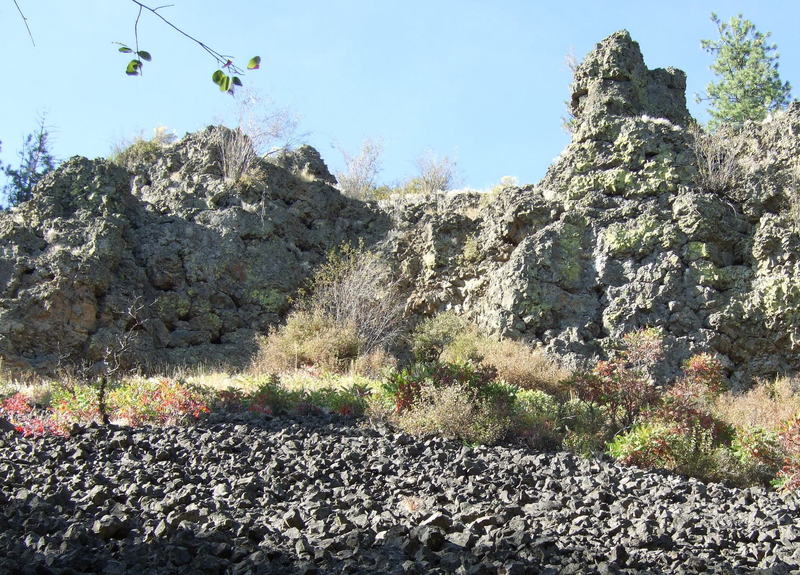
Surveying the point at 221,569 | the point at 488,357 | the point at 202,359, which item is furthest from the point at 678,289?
the point at 221,569

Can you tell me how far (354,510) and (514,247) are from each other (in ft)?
33.5

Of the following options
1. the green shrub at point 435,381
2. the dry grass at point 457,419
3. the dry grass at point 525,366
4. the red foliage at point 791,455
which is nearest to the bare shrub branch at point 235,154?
the dry grass at point 525,366

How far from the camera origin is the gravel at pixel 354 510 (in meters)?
3.55

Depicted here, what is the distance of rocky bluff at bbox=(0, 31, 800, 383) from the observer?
1223 cm

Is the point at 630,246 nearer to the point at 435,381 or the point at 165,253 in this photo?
the point at 435,381

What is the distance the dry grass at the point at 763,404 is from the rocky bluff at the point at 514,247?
58 centimetres

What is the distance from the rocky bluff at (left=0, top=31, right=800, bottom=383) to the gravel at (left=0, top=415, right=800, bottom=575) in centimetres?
624

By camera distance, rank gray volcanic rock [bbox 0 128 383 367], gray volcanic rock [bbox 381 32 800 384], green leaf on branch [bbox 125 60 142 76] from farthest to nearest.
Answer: gray volcanic rock [bbox 0 128 383 367]
gray volcanic rock [bbox 381 32 800 384]
green leaf on branch [bbox 125 60 142 76]

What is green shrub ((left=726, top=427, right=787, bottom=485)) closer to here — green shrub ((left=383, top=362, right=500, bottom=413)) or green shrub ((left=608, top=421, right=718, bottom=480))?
green shrub ((left=608, top=421, right=718, bottom=480))

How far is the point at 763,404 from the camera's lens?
33.4ft

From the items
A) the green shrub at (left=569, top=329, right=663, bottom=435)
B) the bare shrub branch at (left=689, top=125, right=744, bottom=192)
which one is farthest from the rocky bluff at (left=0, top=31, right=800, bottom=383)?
the green shrub at (left=569, top=329, right=663, bottom=435)

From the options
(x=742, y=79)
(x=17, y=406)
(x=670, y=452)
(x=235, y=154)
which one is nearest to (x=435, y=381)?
(x=670, y=452)

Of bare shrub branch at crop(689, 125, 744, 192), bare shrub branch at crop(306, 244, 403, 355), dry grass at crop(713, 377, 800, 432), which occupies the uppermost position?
bare shrub branch at crop(689, 125, 744, 192)

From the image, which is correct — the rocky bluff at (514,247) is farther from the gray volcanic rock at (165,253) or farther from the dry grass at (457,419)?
the dry grass at (457,419)
